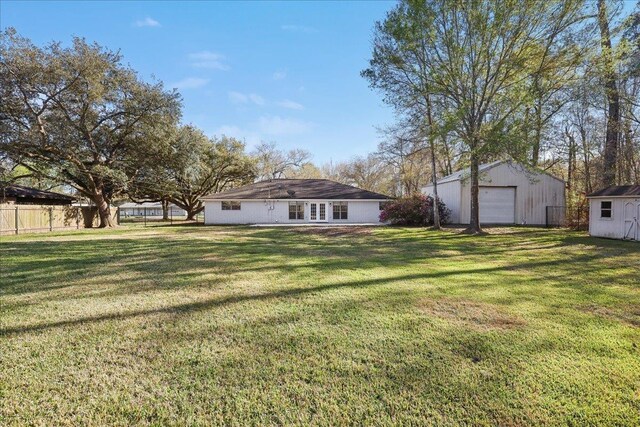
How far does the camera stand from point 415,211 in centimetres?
2097

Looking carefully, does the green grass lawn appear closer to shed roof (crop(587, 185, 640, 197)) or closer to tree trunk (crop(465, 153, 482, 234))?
shed roof (crop(587, 185, 640, 197))

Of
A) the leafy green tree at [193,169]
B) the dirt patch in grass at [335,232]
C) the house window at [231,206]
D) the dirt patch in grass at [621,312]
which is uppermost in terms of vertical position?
the leafy green tree at [193,169]

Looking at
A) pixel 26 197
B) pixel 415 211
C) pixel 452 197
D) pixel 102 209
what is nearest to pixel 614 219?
pixel 452 197

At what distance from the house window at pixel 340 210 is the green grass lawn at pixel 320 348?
61.2 ft

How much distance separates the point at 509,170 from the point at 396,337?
20893 mm

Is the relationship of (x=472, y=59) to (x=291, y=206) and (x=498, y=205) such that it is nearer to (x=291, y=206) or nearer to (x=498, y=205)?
(x=498, y=205)

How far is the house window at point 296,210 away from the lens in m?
24.8

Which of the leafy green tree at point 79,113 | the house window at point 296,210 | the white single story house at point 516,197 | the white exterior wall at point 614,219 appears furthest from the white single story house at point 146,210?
the white exterior wall at point 614,219

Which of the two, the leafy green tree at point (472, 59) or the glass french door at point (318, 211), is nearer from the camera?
the leafy green tree at point (472, 59)

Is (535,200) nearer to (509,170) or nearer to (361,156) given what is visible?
(509,170)

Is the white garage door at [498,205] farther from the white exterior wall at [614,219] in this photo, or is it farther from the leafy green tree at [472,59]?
the white exterior wall at [614,219]

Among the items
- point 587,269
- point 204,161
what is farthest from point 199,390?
point 204,161

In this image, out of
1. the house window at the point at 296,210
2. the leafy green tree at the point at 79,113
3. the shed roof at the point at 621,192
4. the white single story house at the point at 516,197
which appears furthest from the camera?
the house window at the point at 296,210

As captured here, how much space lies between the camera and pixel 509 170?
802 inches
